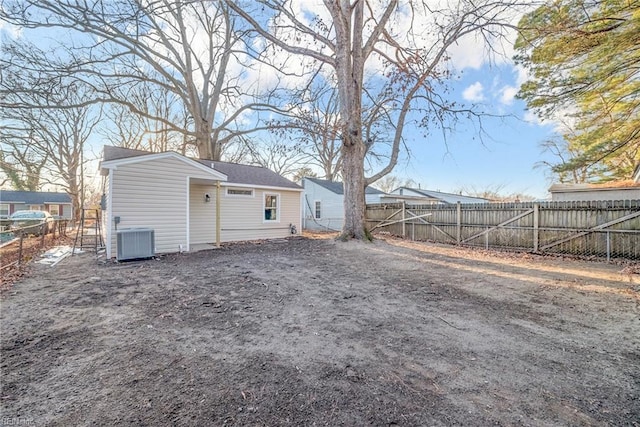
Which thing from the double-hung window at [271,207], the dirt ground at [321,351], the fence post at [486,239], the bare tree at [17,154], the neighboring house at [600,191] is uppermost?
the bare tree at [17,154]

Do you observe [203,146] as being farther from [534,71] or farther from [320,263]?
[534,71]

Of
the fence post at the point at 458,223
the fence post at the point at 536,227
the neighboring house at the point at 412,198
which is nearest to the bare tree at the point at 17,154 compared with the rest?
the fence post at the point at 458,223

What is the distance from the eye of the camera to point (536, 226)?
A: 8.52 metres

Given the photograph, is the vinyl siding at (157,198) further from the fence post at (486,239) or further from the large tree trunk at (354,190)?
the fence post at (486,239)

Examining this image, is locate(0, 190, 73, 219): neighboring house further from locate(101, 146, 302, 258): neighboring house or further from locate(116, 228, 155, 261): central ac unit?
locate(116, 228, 155, 261): central ac unit

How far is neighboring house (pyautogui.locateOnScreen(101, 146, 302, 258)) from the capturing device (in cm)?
750

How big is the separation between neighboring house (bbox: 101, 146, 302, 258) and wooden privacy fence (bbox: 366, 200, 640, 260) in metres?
6.35

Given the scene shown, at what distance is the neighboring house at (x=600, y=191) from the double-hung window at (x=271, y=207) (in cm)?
1161

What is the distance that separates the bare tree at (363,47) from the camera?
874cm

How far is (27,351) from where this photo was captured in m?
2.67

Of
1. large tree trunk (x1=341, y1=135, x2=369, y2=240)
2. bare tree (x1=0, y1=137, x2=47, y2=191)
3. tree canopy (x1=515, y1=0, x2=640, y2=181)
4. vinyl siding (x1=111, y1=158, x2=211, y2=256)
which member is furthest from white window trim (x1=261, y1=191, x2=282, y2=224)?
bare tree (x1=0, y1=137, x2=47, y2=191)

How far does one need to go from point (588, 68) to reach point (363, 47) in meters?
7.33

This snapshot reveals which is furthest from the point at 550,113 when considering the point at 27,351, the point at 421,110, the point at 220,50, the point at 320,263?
the point at 220,50

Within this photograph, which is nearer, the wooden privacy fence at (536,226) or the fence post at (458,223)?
the wooden privacy fence at (536,226)
